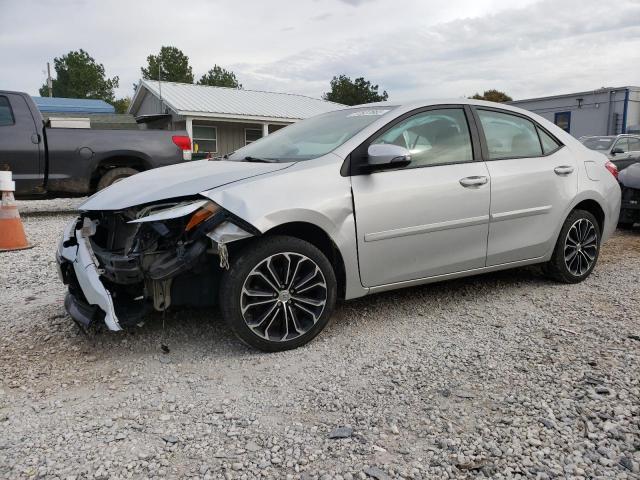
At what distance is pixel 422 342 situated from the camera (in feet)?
11.7

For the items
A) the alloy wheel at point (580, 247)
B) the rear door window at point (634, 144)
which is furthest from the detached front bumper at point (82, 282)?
the rear door window at point (634, 144)

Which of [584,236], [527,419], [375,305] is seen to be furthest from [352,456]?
[584,236]

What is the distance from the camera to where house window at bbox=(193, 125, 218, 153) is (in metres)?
23.0

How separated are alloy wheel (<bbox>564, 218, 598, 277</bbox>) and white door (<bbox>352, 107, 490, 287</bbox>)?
3.65ft

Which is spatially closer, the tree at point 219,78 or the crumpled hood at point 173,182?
the crumpled hood at point 173,182

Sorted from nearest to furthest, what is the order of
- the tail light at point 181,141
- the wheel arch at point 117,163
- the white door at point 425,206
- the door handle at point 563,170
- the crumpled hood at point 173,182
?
the crumpled hood at point 173,182
the white door at point 425,206
the door handle at point 563,170
the wheel arch at point 117,163
the tail light at point 181,141

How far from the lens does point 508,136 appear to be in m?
4.48

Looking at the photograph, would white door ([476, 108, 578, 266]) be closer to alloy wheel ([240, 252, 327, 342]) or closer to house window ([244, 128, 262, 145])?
alloy wheel ([240, 252, 327, 342])

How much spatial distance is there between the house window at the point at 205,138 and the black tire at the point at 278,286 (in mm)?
20353

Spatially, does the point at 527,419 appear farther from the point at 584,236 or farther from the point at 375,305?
the point at 584,236

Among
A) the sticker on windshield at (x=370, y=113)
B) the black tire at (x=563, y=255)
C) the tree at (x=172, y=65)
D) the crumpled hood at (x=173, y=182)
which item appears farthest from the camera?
the tree at (x=172, y=65)

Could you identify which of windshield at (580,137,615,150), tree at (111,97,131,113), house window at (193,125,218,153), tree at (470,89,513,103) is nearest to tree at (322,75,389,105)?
tree at (470,89,513,103)

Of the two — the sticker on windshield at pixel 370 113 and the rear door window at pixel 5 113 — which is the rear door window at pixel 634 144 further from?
the rear door window at pixel 5 113

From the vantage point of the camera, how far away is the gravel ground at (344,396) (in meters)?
2.29
